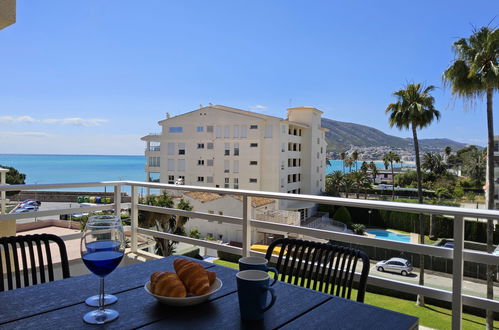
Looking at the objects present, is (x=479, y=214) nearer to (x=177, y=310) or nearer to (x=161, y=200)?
(x=177, y=310)

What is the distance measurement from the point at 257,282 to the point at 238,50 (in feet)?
175

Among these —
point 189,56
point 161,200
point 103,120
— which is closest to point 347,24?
point 189,56

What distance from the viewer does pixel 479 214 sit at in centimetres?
170

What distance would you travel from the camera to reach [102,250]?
856 mm

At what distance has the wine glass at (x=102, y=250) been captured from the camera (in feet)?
2.73

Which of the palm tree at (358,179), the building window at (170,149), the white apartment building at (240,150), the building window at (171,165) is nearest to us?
the white apartment building at (240,150)

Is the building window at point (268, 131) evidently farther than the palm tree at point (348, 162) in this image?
No

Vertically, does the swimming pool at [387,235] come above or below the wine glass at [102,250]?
below

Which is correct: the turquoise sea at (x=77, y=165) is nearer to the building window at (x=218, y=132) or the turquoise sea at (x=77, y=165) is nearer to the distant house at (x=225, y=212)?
the building window at (x=218, y=132)

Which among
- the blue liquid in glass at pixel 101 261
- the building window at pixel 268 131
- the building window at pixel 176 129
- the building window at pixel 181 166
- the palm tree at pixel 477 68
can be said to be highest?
the palm tree at pixel 477 68

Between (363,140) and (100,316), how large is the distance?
7333cm

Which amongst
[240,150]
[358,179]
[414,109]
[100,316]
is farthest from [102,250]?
[358,179]

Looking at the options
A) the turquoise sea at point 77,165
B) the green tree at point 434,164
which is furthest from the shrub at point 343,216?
the turquoise sea at point 77,165

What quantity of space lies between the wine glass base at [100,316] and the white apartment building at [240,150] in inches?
1010
